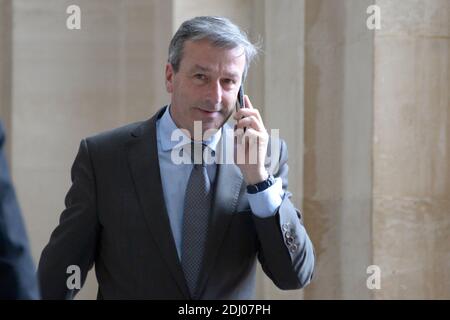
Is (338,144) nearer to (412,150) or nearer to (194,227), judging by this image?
(412,150)

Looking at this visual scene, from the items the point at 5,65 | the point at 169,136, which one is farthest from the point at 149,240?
the point at 5,65

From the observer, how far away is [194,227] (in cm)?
317

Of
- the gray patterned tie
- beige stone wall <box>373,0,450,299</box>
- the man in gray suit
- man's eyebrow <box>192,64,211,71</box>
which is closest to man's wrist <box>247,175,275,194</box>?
the man in gray suit

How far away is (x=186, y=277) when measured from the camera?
3.15 meters

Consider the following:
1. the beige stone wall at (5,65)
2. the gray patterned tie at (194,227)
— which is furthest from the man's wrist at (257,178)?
the beige stone wall at (5,65)

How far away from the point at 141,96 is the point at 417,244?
68.3 inches

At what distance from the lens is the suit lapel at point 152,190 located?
10.3 ft

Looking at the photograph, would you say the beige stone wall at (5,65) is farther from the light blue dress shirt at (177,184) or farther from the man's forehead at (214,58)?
the man's forehead at (214,58)

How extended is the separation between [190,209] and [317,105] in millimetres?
2197

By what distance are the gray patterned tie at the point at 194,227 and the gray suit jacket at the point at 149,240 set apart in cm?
2

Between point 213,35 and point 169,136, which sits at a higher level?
point 213,35

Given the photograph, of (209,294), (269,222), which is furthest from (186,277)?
(269,222)

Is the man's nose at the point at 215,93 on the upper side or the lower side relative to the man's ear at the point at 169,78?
lower

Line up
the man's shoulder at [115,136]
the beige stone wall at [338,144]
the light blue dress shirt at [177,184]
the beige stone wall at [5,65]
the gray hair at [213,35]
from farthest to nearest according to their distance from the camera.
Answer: the beige stone wall at [5,65] → the beige stone wall at [338,144] → the man's shoulder at [115,136] → the gray hair at [213,35] → the light blue dress shirt at [177,184]
